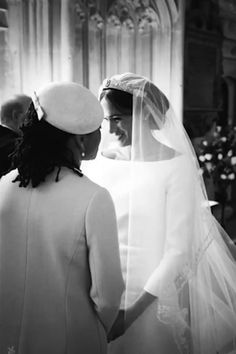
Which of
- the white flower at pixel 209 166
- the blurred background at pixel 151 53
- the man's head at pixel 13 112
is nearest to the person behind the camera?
the man's head at pixel 13 112

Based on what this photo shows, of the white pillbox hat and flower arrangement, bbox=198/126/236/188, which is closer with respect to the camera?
the white pillbox hat

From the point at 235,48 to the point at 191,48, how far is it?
2.84 feet

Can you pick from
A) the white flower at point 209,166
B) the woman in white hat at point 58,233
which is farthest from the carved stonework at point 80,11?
the woman in white hat at point 58,233

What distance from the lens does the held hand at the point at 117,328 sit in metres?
1.43

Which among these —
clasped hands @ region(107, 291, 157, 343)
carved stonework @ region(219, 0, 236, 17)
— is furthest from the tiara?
carved stonework @ region(219, 0, 236, 17)

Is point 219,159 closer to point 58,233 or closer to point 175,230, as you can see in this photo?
point 175,230

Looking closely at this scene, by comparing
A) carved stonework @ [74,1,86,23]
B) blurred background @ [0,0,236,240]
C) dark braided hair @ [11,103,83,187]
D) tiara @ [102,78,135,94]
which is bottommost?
dark braided hair @ [11,103,83,187]

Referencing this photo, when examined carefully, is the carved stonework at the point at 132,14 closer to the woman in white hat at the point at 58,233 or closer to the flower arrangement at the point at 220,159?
the flower arrangement at the point at 220,159

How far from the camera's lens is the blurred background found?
10.8 feet

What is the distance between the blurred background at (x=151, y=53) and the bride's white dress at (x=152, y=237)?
1814 mm

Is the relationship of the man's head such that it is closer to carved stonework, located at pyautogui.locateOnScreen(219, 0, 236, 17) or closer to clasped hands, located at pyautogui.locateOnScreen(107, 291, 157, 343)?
clasped hands, located at pyautogui.locateOnScreen(107, 291, 157, 343)

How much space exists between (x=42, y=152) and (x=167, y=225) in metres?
0.57

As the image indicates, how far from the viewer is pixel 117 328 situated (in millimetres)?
1439

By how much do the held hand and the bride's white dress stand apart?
6cm
